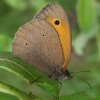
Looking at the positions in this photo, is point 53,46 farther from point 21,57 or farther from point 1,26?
point 1,26

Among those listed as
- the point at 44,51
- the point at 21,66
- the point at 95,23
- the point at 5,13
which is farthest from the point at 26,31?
the point at 5,13

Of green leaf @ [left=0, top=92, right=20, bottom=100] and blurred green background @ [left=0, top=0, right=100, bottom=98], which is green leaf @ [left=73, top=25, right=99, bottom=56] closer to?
blurred green background @ [left=0, top=0, right=100, bottom=98]

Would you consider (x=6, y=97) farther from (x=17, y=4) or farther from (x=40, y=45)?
(x=17, y=4)

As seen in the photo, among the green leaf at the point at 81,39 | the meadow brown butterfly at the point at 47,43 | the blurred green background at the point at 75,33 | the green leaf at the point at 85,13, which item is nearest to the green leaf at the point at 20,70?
the meadow brown butterfly at the point at 47,43

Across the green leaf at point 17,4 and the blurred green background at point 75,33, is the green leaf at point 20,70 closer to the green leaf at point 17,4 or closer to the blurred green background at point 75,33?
the blurred green background at point 75,33

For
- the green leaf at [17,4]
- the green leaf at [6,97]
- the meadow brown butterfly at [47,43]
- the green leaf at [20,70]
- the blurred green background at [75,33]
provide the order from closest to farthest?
the green leaf at [6,97] < the green leaf at [20,70] < the meadow brown butterfly at [47,43] < the blurred green background at [75,33] < the green leaf at [17,4]

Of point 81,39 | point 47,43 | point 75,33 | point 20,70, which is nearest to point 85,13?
point 81,39
